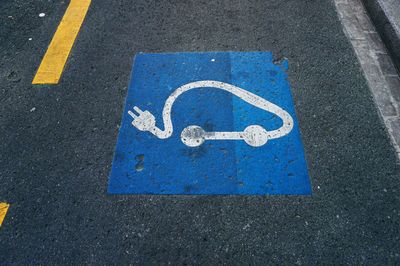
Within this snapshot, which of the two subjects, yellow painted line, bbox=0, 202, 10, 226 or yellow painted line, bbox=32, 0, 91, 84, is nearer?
yellow painted line, bbox=0, 202, 10, 226

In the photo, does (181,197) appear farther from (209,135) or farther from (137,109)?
(137,109)

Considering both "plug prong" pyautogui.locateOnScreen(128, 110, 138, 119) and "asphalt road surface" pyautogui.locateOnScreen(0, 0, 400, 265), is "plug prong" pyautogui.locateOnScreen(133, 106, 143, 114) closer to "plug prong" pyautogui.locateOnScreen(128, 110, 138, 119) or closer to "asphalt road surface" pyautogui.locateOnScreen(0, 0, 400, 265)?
"plug prong" pyautogui.locateOnScreen(128, 110, 138, 119)

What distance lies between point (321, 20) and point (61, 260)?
424cm

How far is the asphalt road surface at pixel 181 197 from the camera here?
2457 millimetres

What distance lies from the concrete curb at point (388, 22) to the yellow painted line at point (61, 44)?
4170mm

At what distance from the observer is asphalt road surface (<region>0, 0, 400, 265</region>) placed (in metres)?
2.46

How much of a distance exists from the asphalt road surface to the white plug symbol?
0.77 feet

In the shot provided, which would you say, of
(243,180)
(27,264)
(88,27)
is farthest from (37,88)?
(243,180)

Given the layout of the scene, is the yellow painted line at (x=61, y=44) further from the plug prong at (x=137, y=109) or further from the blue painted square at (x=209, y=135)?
the plug prong at (x=137, y=109)

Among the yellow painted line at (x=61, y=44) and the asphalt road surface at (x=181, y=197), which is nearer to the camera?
the asphalt road surface at (x=181, y=197)

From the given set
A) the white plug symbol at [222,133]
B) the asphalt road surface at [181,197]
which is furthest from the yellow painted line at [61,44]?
the white plug symbol at [222,133]

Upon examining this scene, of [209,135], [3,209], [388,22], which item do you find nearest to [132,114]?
[209,135]

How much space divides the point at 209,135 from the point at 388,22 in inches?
112

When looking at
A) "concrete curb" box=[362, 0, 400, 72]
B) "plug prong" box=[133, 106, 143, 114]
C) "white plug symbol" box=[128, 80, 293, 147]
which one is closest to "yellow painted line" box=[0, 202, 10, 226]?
"white plug symbol" box=[128, 80, 293, 147]
